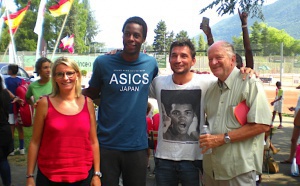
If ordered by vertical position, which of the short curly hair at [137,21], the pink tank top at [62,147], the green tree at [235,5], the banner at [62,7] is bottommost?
the pink tank top at [62,147]

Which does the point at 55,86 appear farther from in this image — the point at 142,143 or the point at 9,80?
the point at 9,80

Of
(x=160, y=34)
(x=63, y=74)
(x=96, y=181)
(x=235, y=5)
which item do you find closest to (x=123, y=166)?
(x=96, y=181)

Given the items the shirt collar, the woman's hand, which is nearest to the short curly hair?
the shirt collar

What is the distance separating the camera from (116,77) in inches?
123

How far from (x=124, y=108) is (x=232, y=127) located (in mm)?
941

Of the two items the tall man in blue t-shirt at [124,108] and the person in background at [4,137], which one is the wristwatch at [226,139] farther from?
the person in background at [4,137]

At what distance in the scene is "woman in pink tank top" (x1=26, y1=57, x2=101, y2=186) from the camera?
8.97 feet

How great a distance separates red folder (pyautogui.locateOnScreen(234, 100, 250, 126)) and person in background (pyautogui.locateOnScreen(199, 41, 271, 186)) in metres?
0.03

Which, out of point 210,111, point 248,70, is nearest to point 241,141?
point 210,111

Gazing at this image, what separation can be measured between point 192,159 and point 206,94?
22.2 inches

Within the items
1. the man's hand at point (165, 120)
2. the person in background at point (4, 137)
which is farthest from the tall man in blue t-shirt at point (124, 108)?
the person in background at point (4, 137)

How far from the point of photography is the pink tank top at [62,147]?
8.94 feet

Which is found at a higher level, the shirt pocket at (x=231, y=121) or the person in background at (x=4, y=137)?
the shirt pocket at (x=231, y=121)

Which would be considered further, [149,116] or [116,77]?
[149,116]
